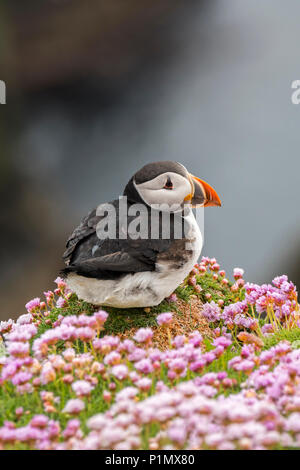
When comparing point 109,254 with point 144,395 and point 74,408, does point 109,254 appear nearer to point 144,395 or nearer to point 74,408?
point 144,395

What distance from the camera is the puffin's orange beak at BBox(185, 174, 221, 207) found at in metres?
3.33

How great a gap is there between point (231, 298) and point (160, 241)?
1.26 metres

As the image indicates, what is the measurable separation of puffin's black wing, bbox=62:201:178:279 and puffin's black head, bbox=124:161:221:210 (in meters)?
0.23

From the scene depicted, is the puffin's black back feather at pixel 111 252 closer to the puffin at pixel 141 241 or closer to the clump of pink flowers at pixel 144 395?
the puffin at pixel 141 241

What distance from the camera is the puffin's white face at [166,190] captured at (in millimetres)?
3205

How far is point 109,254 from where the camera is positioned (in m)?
2.96

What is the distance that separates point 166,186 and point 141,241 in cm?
42

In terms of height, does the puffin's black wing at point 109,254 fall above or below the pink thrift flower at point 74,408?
above

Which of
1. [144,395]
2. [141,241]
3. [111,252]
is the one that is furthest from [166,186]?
[144,395]

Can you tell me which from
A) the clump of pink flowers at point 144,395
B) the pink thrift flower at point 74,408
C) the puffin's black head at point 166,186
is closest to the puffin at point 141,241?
the puffin's black head at point 166,186

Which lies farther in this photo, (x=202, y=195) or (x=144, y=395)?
(x=202, y=195)

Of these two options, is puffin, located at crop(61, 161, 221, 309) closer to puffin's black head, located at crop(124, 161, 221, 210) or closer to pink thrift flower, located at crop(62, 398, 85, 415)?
puffin's black head, located at crop(124, 161, 221, 210)

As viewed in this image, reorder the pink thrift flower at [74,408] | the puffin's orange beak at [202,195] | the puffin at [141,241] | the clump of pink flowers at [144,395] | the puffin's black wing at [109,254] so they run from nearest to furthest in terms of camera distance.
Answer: the clump of pink flowers at [144,395]
the pink thrift flower at [74,408]
the puffin's black wing at [109,254]
the puffin at [141,241]
the puffin's orange beak at [202,195]
